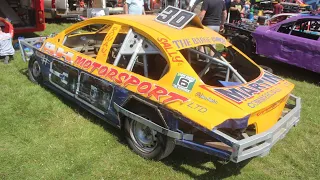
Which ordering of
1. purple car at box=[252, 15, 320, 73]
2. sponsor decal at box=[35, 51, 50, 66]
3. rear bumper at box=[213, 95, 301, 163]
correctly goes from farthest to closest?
1. purple car at box=[252, 15, 320, 73]
2. sponsor decal at box=[35, 51, 50, 66]
3. rear bumper at box=[213, 95, 301, 163]

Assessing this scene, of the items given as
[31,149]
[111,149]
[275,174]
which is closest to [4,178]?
[31,149]

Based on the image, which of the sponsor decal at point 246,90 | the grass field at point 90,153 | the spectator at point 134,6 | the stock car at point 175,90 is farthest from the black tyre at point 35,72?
the sponsor decal at point 246,90

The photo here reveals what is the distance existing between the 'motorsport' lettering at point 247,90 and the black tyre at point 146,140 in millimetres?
757

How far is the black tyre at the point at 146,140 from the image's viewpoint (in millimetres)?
3598

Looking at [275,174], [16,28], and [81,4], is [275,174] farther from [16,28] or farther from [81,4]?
[81,4]

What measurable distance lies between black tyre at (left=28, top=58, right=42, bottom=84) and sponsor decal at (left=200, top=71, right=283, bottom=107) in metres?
3.52

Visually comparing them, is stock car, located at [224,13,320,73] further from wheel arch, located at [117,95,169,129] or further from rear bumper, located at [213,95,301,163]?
wheel arch, located at [117,95,169,129]

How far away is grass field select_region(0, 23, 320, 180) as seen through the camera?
12.1ft

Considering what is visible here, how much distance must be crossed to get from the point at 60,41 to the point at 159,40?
6.70 feet

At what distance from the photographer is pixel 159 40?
377 cm

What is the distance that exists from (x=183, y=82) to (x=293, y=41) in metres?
5.00

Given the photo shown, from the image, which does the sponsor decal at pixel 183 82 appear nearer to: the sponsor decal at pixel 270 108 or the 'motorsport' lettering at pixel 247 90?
the 'motorsport' lettering at pixel 247 90

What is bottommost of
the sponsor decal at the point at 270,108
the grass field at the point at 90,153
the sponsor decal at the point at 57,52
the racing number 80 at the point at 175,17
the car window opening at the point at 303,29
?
the grass field at the point at 90,153

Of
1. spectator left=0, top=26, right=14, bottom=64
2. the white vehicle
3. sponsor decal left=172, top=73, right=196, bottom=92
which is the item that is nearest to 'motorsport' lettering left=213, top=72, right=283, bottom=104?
sponsor decal left=172, top=73, right=196, bottom=92
